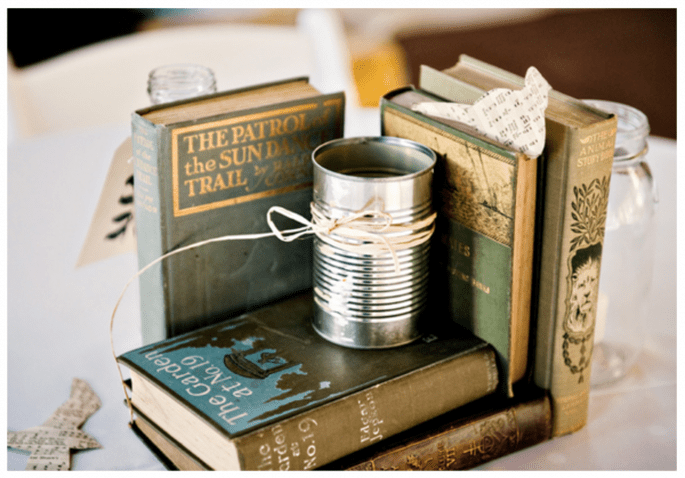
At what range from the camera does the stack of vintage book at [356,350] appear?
622 millimetres

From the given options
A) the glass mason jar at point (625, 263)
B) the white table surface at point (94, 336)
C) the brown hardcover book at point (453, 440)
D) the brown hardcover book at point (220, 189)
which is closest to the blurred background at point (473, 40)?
the white table surface at point (94, 336)

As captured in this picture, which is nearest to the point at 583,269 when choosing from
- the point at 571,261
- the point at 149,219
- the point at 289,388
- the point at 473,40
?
the point at 571,261

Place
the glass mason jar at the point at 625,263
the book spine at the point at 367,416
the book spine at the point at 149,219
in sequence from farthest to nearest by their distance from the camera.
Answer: the glass mason jar at the point at 625,263 < the book spine at the point at 149,219 < the book spine at the point at 367,416

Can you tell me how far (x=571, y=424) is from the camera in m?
0.73

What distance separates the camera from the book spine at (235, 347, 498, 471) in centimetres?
58

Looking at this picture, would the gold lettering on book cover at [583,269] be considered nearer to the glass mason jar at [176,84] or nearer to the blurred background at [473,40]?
the glass mason jar at [176,84]

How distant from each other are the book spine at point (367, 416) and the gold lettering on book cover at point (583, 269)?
8cm

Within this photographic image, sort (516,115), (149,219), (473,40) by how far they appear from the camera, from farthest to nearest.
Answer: (473,40) → (149,219) → (516,115)

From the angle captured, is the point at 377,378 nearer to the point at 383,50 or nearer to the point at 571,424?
the point at 571,424

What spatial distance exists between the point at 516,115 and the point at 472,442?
298mm

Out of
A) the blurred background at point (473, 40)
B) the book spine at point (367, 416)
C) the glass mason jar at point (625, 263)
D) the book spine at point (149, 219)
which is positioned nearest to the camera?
the book spine at point (367, 416)

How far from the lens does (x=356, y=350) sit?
0.69 meters

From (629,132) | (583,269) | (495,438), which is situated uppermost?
(629,132)

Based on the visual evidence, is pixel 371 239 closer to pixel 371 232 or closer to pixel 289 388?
pixel 371 232
